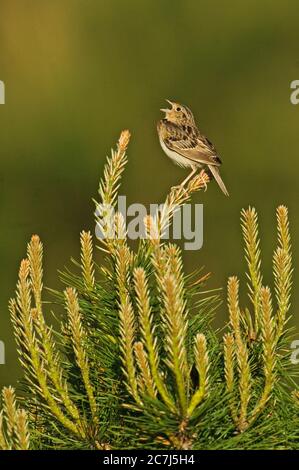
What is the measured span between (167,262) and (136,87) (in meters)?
7.00

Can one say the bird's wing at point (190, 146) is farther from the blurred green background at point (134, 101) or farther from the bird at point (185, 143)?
the blurred green background at point (134, 101)

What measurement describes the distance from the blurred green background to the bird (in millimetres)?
3146

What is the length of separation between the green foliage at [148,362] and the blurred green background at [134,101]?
236 inches

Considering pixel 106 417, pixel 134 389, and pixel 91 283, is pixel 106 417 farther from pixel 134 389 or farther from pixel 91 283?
pixel 91 283

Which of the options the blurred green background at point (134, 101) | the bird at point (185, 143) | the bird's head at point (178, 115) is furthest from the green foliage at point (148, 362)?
the blurred green background at point (134, 101)

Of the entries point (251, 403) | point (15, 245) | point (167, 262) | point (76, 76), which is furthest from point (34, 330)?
point (76, 76)

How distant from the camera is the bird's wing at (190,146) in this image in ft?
14.4

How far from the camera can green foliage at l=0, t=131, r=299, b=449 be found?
4.98 ft

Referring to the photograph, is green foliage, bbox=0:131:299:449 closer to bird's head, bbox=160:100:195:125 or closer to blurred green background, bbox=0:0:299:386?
bird's head, bbox=160:100:195:125

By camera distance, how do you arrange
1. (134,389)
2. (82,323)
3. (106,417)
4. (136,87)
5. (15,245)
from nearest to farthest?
(134,389) < (106,417) < (82,323) < (15,245) < (136,87)

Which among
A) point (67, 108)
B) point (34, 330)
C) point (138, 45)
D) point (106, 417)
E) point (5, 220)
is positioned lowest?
point (106, 417)

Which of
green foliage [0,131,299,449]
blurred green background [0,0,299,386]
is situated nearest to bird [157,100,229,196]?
green foliage [0,131,299,449]

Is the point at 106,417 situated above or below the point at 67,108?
below

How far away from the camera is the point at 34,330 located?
5.61ft
